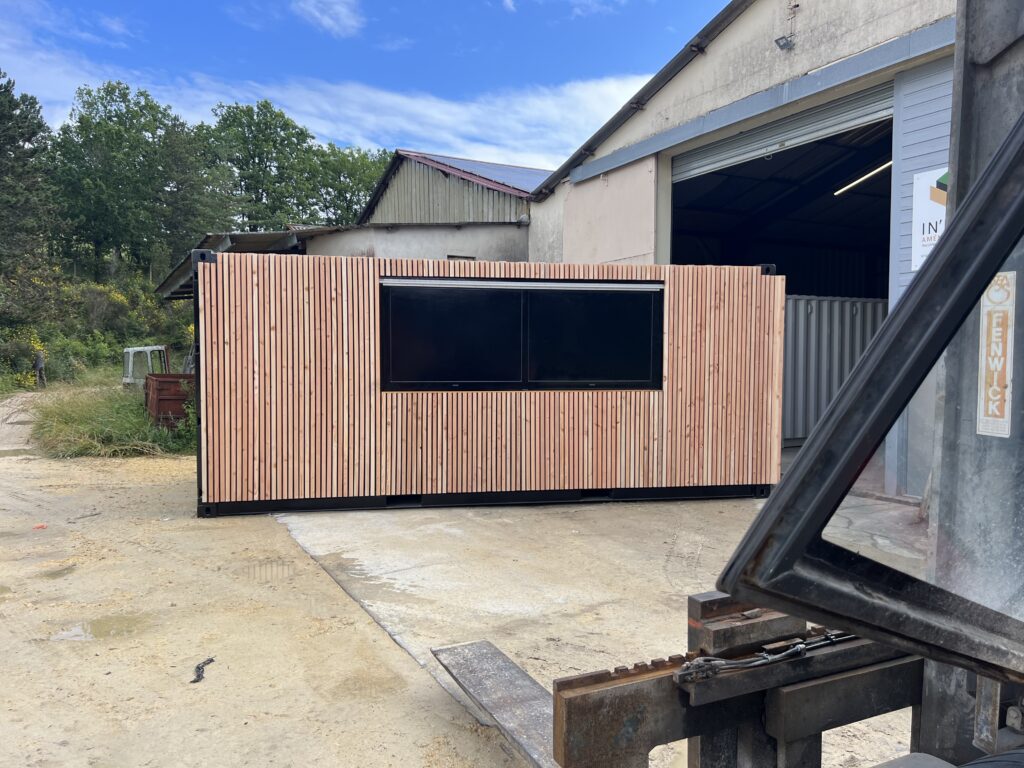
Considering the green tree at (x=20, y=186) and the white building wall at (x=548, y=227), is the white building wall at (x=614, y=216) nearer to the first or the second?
the white building wall at (x=548, y=227)

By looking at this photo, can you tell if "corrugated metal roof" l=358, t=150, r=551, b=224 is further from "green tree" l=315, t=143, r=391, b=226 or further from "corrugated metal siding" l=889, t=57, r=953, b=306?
"green tree" l=315, t=143, r=391, b=226

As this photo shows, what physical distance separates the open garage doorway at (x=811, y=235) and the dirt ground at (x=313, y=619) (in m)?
5.22

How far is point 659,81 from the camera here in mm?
10859

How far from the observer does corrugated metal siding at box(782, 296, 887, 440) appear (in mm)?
12398

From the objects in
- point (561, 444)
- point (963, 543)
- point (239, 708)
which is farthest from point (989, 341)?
point (561, 444)

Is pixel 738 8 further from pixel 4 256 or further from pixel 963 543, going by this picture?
pixel 4 256

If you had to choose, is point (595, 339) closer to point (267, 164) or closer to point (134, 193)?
point (134, 193)

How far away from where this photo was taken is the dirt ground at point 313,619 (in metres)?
3.20

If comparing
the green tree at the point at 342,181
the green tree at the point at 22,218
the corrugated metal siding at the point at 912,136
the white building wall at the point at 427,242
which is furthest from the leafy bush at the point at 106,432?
the green tree at the point at 342,181

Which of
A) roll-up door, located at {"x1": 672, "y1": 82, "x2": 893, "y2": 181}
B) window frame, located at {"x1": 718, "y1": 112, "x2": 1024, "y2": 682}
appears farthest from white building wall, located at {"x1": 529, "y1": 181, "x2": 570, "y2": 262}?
window frame, located at {"x1": 718, "y1": 112, "x2": 1024, "y2": 682}

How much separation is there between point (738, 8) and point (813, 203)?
27.0 ft

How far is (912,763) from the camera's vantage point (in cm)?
170

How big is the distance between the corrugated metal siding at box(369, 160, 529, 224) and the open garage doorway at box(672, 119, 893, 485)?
12.5 feet

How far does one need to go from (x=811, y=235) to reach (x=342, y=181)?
42.4m
